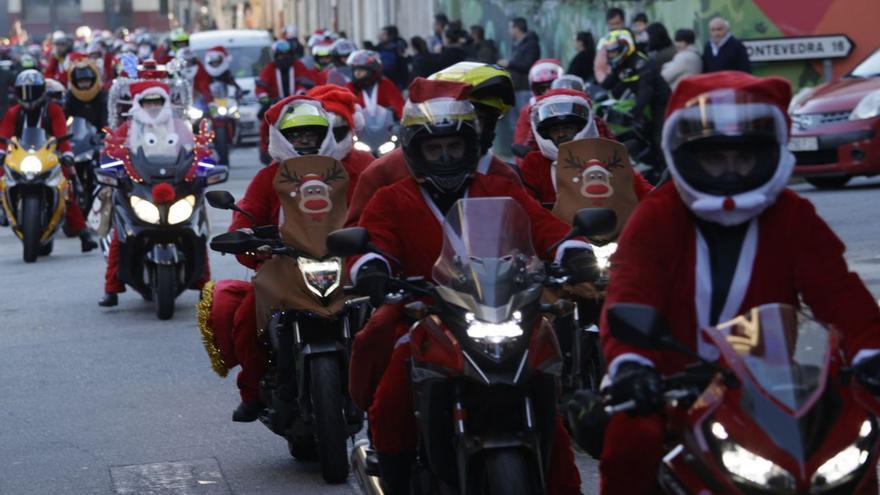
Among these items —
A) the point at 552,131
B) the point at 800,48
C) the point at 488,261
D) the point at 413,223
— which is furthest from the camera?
the point at 800,48

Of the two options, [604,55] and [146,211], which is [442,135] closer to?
[146,211]

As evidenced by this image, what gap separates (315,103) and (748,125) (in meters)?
4.90

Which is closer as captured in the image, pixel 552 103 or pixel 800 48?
pixel 552 103

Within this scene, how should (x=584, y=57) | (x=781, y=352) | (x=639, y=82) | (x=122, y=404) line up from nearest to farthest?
(x=781, y=352) → (x=122, y=404) → (x=639, y=82) → (x=584, y=57)

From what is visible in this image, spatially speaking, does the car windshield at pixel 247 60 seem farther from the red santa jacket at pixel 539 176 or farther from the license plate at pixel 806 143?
the red santa jacket at pixel 539 176

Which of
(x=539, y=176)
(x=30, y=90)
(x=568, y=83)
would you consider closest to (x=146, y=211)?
(x=568, y=83)

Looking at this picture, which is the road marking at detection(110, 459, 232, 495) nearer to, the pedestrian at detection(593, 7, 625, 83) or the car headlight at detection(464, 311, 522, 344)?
the car headlight at detection(464, 311, 522, 344)

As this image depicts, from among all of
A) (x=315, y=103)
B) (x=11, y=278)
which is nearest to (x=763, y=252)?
(x=315, y=103)

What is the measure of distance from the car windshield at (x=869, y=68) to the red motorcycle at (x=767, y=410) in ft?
57.0

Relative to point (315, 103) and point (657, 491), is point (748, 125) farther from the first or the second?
point (315, 103)

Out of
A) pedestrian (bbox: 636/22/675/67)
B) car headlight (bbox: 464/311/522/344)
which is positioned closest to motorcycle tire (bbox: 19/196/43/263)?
pedestrian (bbox: 636/22/675/67)

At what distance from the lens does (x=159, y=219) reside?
14422 mm

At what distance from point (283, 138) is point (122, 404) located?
2124mm

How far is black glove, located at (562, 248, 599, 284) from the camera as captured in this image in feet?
21.0
